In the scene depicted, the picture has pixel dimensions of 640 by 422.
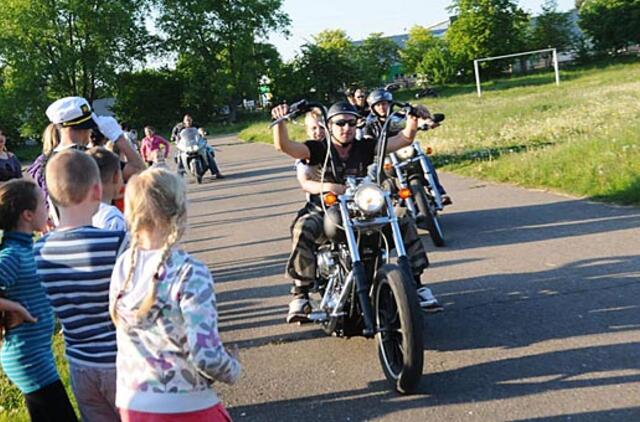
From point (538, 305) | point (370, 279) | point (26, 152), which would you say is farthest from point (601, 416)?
point (26, 152)

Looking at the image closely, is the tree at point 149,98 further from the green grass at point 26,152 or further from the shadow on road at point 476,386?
the shadow on road at point 476,386

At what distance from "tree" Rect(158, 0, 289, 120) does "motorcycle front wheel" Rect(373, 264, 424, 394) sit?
219ft

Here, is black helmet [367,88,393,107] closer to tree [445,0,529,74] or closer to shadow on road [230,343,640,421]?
shadow on road [230,343,640,421]

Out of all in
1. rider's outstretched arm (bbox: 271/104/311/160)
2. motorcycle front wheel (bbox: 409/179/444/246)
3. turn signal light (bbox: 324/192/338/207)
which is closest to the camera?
turn signal light (bbox: 324/192/338/207)

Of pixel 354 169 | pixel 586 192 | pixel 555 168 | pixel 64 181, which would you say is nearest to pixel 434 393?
pixel 354 169

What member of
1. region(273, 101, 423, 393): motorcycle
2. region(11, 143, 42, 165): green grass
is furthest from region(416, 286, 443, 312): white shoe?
region(11, 143, 42, 165): green grass

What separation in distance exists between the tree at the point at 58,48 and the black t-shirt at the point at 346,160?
6122 centimetres

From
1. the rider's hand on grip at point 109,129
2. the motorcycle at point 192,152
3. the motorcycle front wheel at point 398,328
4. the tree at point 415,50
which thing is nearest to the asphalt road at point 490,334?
the motorcycle front wheel at point 398,328

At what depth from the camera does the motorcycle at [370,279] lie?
14.8 ft

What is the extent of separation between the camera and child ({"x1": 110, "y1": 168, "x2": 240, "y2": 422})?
2.71 m

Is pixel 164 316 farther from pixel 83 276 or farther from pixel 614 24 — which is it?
pixel 614 24

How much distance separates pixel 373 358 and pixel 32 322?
8.51 ft

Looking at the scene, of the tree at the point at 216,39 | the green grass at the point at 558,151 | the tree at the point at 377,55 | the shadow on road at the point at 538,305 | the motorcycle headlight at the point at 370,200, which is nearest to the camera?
the motorcycle headlight at the point at 370,200

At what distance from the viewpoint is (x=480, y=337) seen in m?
5.50
